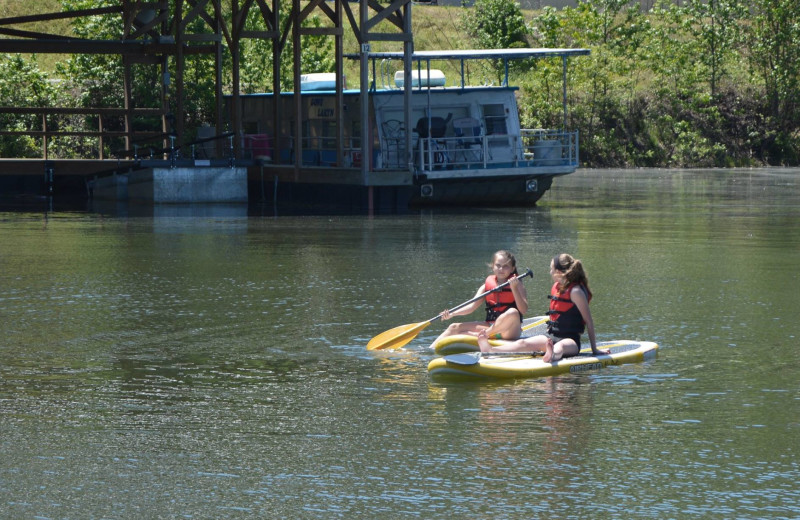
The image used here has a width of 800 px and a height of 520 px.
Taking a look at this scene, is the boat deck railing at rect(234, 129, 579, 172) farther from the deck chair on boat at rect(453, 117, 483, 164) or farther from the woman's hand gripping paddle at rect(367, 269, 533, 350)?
the woman's hand gripping paddle at rect(367, 269, 533, 350)

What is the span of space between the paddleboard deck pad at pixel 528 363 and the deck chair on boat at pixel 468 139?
2116cm

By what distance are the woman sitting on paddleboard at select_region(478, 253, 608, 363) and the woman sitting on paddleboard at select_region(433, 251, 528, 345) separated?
0.43 metres

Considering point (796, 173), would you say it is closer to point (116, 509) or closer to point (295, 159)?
point (295, 159)

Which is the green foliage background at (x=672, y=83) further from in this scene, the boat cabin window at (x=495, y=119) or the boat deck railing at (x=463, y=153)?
the boat deck railing at (x=463, y=153)

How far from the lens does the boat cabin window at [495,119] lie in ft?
106

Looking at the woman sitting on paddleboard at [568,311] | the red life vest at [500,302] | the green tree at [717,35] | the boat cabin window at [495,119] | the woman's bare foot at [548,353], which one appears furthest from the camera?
the green tree at [717,35]

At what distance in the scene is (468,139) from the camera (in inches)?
1254

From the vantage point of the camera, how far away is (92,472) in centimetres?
732

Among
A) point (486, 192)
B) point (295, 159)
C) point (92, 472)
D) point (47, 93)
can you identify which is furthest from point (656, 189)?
point (92, 472)

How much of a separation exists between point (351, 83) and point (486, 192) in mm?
25964

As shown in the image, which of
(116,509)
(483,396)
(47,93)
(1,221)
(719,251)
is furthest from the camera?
(47,93)

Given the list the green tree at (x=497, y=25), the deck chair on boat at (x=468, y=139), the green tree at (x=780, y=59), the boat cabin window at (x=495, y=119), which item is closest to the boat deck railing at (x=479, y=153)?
the deck chair on boat at (x=468, y=139)

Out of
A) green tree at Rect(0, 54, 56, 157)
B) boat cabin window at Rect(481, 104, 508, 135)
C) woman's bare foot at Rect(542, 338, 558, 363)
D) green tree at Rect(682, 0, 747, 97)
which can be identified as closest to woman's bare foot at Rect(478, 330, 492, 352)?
woman's bare foot at Rect(542, 338, 558, 363)

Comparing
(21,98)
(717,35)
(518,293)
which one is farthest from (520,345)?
(717,35)
